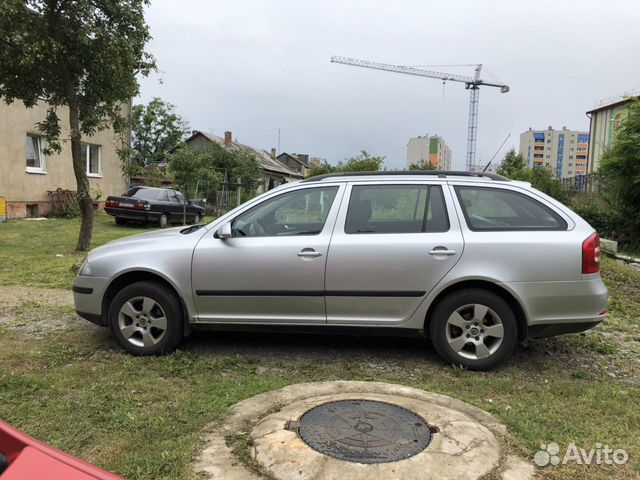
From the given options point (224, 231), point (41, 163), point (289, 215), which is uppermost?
point (41, 163)

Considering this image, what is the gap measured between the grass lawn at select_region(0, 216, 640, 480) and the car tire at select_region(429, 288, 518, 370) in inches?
5.6

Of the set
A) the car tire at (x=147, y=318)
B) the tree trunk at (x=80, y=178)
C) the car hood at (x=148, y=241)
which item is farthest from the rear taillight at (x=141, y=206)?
the car tire at (x=147, y=318)

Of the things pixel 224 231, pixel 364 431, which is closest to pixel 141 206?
pixel 224 231

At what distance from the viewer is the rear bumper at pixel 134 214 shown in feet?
57.7

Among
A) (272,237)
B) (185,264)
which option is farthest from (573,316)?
(185,264)

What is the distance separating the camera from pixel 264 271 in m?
4.42

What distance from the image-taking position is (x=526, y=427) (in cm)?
328

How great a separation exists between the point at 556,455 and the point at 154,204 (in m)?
16.6

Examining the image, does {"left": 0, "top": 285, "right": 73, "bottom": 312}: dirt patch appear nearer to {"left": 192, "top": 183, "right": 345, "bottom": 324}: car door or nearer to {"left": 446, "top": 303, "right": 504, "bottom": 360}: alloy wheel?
{"left": 192, "top": 183, "right": 345, "bottom": 324}: car door

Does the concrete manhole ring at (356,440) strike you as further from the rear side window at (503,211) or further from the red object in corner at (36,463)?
the rear side window at (503,211)

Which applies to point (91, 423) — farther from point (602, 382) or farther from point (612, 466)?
point (602, 382)

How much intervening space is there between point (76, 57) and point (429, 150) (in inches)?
2546

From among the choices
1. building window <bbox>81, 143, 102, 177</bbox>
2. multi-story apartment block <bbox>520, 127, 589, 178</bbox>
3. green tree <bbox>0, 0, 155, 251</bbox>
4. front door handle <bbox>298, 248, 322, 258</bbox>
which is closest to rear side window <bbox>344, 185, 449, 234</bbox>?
front door handle <bbox>298, 248, 322, 258</bbox>

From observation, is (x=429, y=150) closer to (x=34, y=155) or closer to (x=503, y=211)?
(x=34, y=155)
